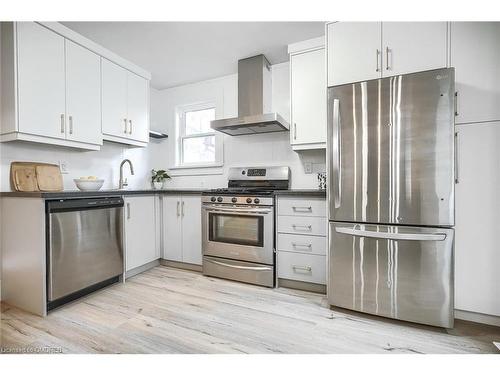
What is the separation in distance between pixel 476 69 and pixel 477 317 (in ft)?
5.46

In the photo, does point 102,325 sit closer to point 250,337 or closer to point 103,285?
point 103,285

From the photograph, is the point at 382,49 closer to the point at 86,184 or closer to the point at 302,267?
the point at 302,267

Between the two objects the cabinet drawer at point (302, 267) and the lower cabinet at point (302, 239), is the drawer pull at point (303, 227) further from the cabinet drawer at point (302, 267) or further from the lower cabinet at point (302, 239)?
the cabinet drawer at point (302, 267)

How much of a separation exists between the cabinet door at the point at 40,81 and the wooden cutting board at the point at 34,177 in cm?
35

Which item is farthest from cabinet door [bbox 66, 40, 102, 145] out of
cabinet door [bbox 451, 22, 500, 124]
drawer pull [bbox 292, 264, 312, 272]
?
cabinet door [bbox 451, 22, 500, 124]

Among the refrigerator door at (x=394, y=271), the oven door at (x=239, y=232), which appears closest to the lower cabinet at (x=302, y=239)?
the oven door at (x=239, y=232)

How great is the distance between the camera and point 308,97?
2504 millimetres

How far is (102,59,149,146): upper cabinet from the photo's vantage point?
2629 millimetres

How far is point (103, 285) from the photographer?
234cm

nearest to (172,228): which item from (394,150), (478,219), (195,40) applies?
(195,40)

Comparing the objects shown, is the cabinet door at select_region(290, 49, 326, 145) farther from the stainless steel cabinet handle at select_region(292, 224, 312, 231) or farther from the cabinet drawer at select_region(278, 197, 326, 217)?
the stainless steel cabinet handle at select_region(292, 224, 312, 231)
